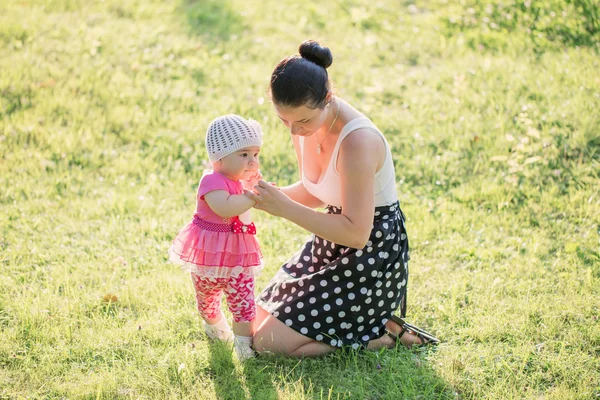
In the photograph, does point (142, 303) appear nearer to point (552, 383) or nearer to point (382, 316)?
point (382, 316)

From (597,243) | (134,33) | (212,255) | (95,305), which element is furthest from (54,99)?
(597,243)

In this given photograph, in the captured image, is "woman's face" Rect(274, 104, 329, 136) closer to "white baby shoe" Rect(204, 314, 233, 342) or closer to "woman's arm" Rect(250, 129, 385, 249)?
"woman's arm" Rect(250, 129, 385, 249)

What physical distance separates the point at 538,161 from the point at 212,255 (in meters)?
2.93

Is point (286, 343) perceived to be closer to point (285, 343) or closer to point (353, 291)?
point (285, 343)

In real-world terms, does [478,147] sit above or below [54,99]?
above

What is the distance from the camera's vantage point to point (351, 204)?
294 centimetres

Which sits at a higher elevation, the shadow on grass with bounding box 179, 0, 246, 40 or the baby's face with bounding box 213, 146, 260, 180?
the baby's face with bounding box 213, 146, 260, 180

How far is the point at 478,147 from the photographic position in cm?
513

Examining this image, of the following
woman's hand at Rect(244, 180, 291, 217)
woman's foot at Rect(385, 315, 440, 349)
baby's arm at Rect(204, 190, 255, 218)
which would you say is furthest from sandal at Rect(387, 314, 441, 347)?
baby's arm at Rect(204, 190, 255, 218)

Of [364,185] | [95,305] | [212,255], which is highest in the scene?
[364,185]

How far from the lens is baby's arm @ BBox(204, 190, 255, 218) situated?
112 inches

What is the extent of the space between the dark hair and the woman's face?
25mm

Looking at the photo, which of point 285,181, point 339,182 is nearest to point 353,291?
point 339,182

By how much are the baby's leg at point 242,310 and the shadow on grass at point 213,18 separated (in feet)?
15.5
